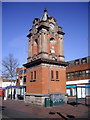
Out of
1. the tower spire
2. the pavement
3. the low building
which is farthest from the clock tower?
the low building

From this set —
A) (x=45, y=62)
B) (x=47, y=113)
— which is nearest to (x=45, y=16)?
(x=45, y=62)

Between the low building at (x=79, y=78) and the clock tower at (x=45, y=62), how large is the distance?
1706 centimetres

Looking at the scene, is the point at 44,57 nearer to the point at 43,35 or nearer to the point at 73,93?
the point at 43,35

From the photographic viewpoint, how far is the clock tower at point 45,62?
73.7ft

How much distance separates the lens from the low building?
4038 cm

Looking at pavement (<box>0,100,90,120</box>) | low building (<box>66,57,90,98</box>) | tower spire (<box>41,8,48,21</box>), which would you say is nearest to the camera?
pavement (<box>0,100,90,120</box>)

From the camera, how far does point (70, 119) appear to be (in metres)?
13.2

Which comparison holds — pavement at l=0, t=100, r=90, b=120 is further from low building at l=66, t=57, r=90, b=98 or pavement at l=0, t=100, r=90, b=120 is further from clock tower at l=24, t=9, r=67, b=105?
low building at l=66, t=57, r=90, b=98

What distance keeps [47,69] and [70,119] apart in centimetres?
1064

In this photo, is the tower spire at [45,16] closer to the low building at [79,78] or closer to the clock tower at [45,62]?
the clock tower at [45,62]

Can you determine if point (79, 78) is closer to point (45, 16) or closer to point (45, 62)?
point (45, 62)

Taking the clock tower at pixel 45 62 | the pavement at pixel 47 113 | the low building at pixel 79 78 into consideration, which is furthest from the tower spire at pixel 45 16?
the low building at pixel 79 78

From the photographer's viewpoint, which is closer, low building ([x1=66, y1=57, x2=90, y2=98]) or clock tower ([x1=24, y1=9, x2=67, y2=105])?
clock tower ([x1=24, y1=9, x2=67, y2=105])

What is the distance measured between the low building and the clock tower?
17064 mm
